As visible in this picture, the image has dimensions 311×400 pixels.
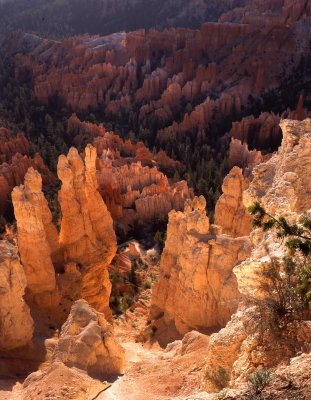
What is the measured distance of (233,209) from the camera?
12.9 meters

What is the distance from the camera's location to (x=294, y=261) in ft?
17.0

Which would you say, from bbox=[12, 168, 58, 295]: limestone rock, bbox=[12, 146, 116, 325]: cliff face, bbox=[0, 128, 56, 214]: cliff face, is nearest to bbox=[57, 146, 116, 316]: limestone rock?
bbox=[12, 146, 116, 325]: cliff face

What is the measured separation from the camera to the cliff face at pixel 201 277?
30.6 feet

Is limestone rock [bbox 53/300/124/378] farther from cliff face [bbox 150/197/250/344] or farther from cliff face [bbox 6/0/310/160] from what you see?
cliff face [bbox 6/0/310/160]

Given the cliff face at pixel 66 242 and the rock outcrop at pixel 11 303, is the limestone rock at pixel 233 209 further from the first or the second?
the rock outcrop at pixel 11 303

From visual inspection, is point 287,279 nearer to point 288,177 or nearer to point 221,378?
point 221,378

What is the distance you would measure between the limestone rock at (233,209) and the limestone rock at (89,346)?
542cm

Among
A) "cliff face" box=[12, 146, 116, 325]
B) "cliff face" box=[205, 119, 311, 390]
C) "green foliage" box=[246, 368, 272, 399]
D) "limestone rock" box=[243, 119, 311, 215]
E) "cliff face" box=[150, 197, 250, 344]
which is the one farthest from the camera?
"cliff face" box=[12, 146, 116, 325]

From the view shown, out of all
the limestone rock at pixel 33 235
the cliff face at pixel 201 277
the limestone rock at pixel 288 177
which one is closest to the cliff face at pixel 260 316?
the limestone rock at pixel 288 177

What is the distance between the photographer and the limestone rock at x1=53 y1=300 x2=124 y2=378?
770 cm

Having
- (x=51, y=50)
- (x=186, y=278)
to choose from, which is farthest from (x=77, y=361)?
(x=51, y=50)

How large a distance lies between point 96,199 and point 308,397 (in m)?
11.2

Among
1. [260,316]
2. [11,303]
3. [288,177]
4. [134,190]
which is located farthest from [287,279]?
[134,190]

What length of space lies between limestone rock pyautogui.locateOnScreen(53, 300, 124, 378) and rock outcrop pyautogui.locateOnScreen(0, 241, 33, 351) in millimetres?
1497
